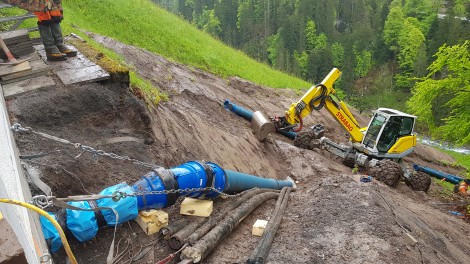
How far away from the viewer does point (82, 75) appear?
7.27 m

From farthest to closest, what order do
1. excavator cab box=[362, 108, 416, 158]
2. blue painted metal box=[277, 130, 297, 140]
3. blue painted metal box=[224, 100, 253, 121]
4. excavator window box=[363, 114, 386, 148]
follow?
blue painted metal box=[277, 130, 297, 140]
blue painted metal box=[224, 100, 253, 121]
excavator window box=[363, 114, 386, 148]
excavator cab box=[362, 108, 416, 158]

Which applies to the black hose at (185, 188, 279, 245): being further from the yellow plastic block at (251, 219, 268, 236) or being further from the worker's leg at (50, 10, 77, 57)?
the worker's leg at (50, 10, 77, 57)

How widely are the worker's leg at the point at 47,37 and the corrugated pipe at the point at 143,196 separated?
13.6 ft

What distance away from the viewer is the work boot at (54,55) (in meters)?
7.70

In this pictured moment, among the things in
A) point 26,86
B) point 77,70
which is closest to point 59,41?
point 77,70

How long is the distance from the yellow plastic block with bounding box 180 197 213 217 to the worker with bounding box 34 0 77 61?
445cm

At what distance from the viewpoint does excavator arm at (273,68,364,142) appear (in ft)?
40.6

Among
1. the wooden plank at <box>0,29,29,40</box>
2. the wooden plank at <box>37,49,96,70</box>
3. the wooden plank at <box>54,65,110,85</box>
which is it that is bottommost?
the wooden plank at <box>54,65,110,85</box>

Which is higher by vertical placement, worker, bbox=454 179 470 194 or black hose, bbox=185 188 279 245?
black hose, bbox=185 188 279 245

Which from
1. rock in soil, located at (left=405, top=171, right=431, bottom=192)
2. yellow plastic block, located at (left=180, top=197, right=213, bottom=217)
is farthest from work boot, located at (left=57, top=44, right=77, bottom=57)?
rock in soil, located at (left=405, top=171, right=431, bottom=192)

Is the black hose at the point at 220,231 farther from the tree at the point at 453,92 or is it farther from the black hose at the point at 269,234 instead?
the tree at the point at 453,92

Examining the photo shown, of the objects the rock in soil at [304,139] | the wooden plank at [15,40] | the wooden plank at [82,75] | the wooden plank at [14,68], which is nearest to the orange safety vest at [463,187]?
the rock in soil at [304,139]

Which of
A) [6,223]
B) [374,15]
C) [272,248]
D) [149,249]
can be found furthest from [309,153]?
[374,15]

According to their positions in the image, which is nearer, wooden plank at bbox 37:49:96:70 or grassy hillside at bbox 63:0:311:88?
wooden plank at bbox 37:49:96:70
